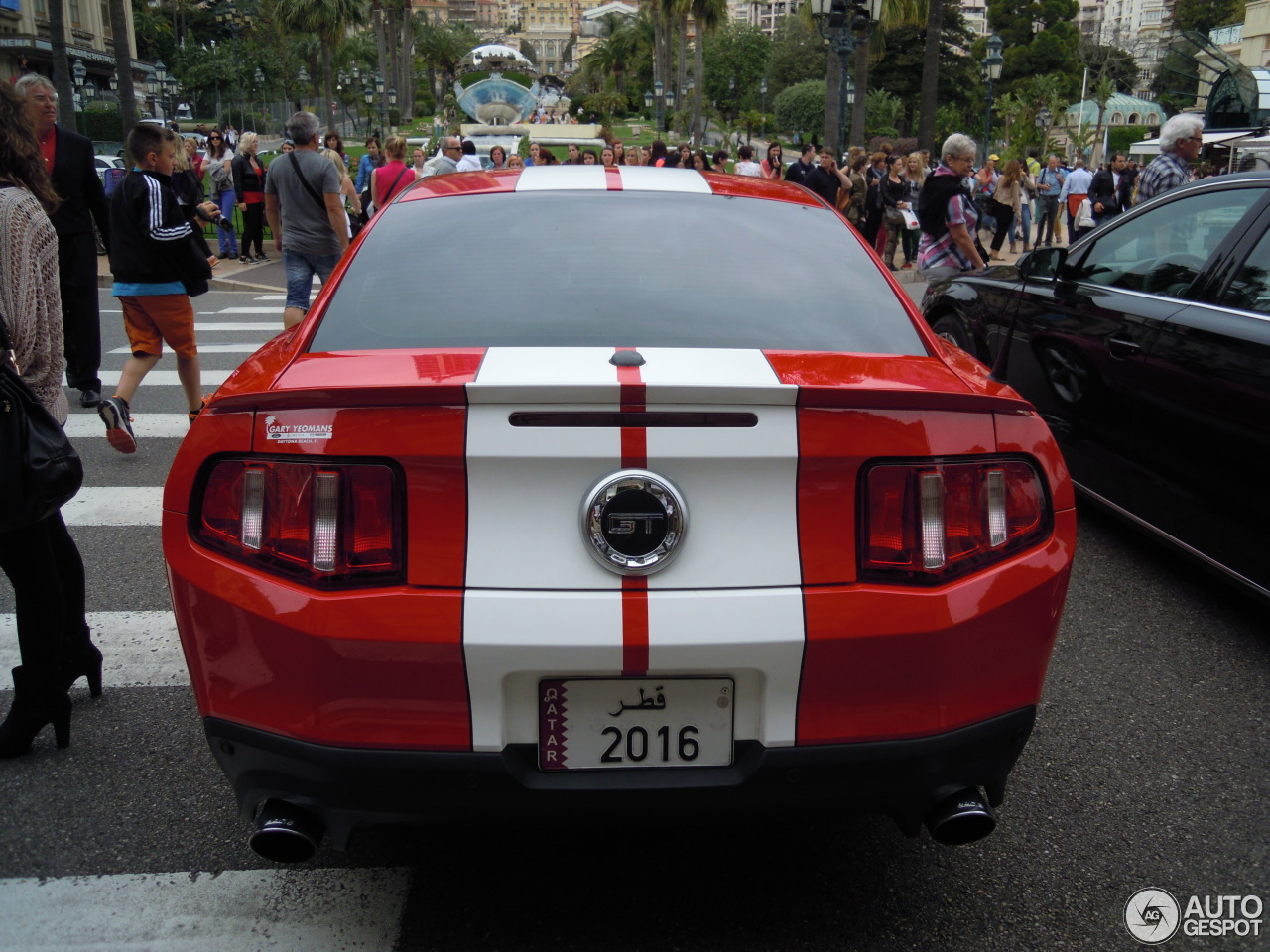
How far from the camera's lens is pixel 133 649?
13.5ft

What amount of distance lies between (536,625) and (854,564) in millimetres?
617

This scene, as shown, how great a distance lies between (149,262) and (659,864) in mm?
5245

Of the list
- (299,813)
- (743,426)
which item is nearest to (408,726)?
(299,813)

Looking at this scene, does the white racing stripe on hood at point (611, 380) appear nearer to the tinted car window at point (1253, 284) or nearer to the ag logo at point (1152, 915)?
the ag logo at point (1152, 915)

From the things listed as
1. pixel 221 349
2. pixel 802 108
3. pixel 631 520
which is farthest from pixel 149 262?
pixel 802 108

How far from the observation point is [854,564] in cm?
218

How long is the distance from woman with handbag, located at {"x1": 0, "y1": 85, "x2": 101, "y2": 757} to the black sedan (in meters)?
3.76

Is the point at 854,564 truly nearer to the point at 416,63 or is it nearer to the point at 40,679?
the point at 40,679

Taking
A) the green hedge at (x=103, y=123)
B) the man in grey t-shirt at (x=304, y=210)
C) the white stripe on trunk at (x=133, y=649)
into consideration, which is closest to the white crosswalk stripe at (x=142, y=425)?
the man in grey t-shirt at (x=304, y=210)

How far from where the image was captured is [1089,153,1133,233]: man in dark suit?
1658 cm

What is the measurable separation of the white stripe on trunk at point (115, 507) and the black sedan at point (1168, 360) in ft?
14.2

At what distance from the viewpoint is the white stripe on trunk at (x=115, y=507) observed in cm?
566

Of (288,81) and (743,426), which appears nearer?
(743,426)

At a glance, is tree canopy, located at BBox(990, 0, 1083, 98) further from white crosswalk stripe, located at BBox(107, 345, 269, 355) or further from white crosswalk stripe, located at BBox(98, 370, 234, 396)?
white crosswalk stripe, located at BBox(98, 370, 234, 396)
